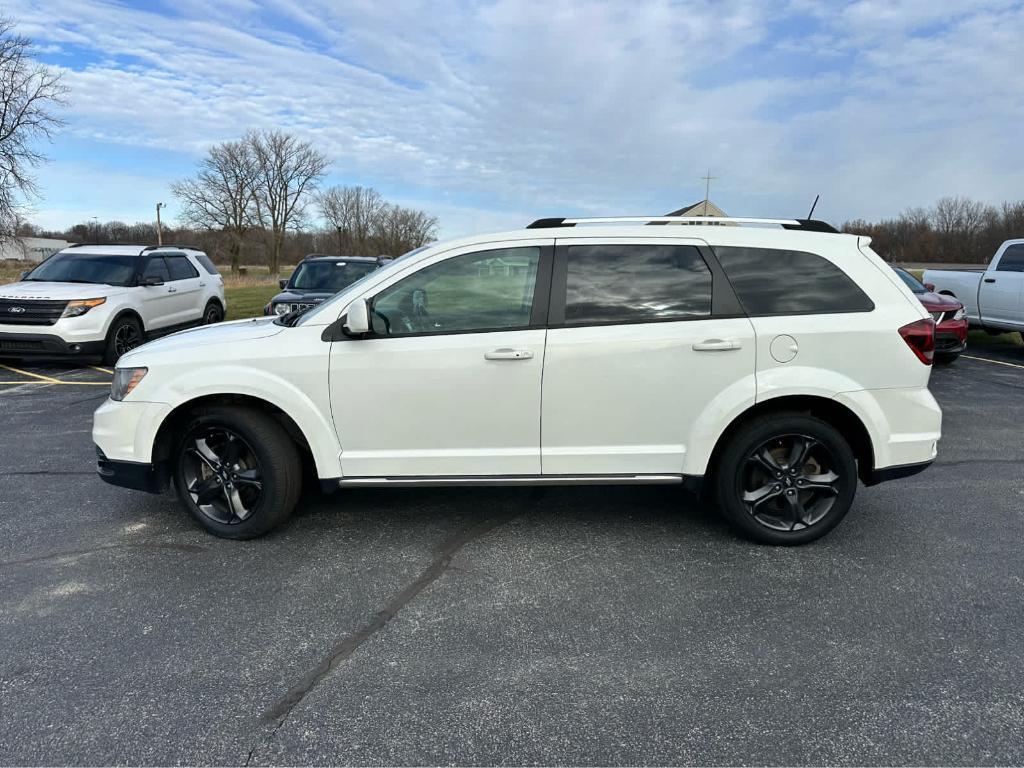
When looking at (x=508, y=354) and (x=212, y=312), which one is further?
(x=212, y=312)

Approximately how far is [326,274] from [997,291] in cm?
1196

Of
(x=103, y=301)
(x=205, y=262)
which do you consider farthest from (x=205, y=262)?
(x=103, y=301)

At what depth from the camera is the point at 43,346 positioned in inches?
380

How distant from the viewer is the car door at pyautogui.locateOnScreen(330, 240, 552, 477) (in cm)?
373

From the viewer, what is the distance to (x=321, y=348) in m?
3.77

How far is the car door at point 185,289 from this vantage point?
11773 millimetres

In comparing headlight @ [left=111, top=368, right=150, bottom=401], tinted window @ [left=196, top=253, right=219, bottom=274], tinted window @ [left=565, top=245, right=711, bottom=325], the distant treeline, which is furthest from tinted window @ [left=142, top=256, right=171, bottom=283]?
the distant treeline

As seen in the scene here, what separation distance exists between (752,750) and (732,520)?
172 cm

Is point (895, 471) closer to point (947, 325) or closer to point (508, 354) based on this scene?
point (508, 354)

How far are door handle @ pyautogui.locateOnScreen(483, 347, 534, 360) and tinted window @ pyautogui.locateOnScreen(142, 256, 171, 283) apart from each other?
30.9ft

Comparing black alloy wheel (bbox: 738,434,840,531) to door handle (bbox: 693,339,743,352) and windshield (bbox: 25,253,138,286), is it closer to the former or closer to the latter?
door handle (bbox: 693,339,743,352)

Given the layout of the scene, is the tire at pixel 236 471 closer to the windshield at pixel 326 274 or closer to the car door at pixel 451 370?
the car door at pixel 451 370

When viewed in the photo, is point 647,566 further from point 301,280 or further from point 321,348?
point 301,280

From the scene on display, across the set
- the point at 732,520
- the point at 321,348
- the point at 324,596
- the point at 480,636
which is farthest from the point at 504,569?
the point at 321,348
